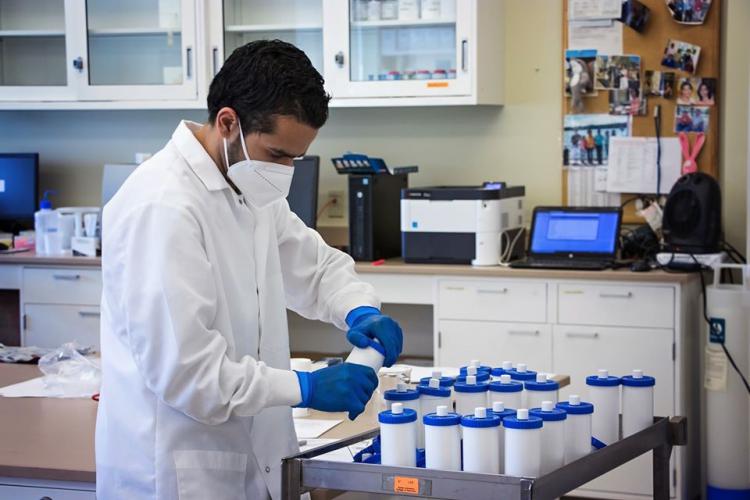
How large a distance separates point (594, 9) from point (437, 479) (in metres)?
2.94

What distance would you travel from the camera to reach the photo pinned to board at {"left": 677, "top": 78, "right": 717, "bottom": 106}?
3.97 m

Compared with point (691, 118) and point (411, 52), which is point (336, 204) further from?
point (691, 118)

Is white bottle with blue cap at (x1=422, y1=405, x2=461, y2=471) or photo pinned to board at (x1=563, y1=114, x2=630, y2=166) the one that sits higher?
photo pinned to board at (x1=563, y1=114, x2=630, y2=166)

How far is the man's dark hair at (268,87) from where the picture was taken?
160 cm

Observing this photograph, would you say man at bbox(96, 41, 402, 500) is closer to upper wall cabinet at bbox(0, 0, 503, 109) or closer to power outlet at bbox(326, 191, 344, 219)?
upper wall cabinet at bbox(0, 0, 503, 109)

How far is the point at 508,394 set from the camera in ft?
5.99

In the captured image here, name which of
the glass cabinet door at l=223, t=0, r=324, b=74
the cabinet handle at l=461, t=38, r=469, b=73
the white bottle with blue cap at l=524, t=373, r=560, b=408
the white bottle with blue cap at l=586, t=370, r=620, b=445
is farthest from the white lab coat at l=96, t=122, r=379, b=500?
the glass cabinet door at l=223, t=0, r=324, b=74

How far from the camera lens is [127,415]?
5.58 ft

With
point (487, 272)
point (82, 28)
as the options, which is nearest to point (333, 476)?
point (487, 272)

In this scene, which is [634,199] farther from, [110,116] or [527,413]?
[527,413]

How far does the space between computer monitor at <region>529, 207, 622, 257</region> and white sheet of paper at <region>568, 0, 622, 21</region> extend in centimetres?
77

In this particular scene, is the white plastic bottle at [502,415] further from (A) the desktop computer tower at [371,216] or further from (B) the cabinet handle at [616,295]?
(A) the desktop computer tower at [371,216]

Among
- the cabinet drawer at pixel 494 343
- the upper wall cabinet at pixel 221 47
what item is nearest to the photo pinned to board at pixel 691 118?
the upper wall cabinet at pixel 221 47

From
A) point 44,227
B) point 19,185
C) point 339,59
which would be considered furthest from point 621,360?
point 19,185
